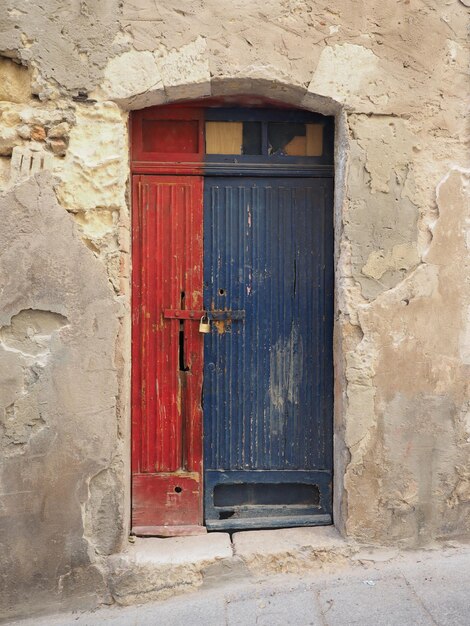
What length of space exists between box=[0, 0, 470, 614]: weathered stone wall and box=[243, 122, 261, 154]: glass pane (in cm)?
21

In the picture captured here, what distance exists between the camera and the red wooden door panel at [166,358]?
10.5ft

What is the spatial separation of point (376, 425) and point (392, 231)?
1.07 metres

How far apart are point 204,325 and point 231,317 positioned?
176 mm

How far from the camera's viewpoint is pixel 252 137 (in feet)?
10.8

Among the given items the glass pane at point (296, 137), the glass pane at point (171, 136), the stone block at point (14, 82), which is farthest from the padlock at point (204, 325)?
the stone block at point (14, 82)

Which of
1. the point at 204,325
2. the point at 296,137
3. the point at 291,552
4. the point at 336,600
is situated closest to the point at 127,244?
the point at 204,325

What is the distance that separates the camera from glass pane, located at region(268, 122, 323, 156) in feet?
10.8

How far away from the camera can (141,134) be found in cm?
321

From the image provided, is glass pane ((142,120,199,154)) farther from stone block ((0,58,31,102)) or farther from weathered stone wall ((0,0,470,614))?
stone block ((0,58,31,102))

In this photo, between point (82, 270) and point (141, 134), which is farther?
point (141, 134)

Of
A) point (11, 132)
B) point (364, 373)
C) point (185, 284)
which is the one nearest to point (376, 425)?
point (364, 373)

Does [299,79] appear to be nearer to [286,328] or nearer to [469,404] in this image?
[286,328]

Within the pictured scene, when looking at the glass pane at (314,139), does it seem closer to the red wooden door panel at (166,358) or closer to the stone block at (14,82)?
the red wooden door panel at (166,358)

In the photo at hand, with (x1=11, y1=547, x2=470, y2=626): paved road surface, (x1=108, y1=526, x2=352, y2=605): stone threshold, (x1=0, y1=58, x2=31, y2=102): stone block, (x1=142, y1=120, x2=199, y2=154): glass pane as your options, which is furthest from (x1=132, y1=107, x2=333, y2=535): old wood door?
(x1=0, y1=58, x2=31, y2=102): stone block
